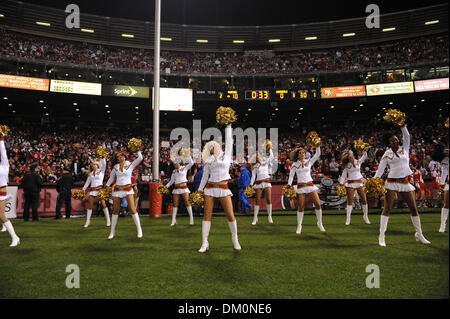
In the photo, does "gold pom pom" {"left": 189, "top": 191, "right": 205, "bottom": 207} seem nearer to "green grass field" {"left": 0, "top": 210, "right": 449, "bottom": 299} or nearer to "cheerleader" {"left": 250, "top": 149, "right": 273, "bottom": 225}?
"green grass field" {"left": 0, "top": 210, "right": 449, "bottom": 299}

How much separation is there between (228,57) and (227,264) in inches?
1255

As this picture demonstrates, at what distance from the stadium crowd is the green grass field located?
78.0 ft

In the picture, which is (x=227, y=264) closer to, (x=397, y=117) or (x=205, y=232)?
(x=205, y=232)

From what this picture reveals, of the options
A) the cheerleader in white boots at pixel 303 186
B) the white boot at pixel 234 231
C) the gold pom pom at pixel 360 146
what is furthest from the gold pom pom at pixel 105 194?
the gold pom pom at pixel 360 146

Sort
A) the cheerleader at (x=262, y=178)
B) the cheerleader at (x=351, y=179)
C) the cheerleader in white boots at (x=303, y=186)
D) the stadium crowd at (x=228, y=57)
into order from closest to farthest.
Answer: the cheerleader in white boots at (x=303, y=186)
the cheerleader at (x=351, y=179)
the cheerleader at (x=262, y=178)
the stadium crowd at (x=228, y=57)

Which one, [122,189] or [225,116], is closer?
[225,116]

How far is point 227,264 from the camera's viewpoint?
4.72 m

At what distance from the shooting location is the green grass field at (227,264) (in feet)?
11.4

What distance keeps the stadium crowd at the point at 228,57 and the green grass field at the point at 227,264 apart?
23.8m

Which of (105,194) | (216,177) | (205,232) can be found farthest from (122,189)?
(216,177)

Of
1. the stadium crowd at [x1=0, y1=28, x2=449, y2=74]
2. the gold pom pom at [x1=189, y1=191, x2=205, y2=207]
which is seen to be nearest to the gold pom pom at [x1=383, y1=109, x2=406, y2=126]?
the gold pom pom at [x1=189, y1=191, x2=205, y2=207]

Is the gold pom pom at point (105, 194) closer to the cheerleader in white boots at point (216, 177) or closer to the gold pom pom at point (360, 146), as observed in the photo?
the cheerleader in white boots at point (216, 177)

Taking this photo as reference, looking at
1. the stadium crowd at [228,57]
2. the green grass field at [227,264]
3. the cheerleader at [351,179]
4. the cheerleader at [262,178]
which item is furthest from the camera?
the stadium crowd at [228,57]
